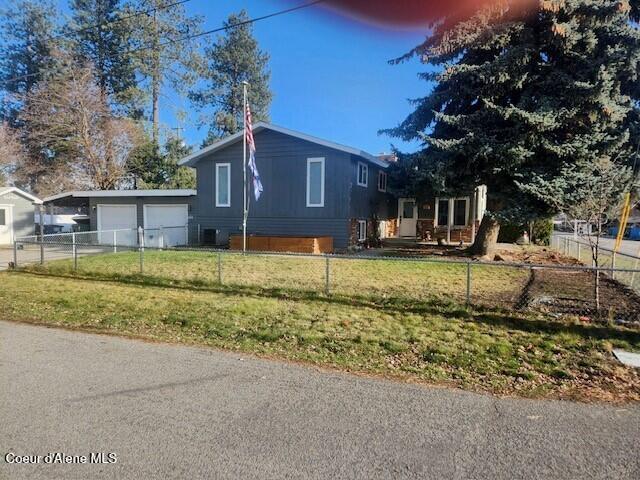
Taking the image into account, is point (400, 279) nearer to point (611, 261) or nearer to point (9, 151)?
point (611, 261)

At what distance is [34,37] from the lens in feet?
95.5

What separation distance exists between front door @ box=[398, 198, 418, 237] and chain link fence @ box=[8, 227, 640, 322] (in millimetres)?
10669

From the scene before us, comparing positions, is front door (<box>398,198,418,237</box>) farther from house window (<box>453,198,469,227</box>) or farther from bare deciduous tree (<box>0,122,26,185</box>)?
bare deciduous tree (<box>0,122,26,185</box>)

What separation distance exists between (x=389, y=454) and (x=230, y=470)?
3.43 ft

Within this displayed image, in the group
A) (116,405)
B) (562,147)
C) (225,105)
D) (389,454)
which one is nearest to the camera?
(389,454)

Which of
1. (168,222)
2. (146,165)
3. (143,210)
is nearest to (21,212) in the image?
(143,210)

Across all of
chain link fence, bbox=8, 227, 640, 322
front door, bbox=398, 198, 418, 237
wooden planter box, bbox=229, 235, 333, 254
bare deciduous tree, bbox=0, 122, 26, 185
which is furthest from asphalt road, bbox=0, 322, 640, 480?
bare deciduous tree, bbox=0, 122, 26, 185

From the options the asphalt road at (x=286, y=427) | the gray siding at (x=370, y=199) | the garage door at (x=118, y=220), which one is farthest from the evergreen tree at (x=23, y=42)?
the asphalt road at (x=286, y=427)

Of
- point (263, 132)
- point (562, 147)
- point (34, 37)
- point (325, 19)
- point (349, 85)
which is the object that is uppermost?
point (34, 37)

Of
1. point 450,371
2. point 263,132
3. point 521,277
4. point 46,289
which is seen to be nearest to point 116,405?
point 450,371

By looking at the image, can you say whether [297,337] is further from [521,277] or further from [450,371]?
[521,277]

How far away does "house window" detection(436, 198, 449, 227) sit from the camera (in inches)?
795

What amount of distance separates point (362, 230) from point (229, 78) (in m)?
28.5

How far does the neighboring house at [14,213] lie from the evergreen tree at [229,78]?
1716 cm
